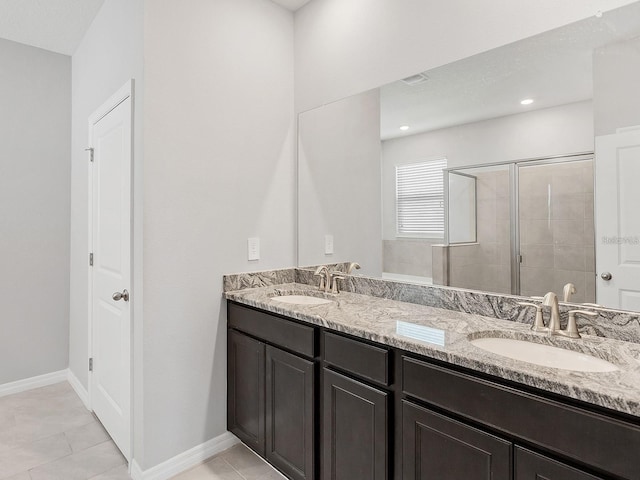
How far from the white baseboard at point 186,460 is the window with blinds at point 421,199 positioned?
163cm

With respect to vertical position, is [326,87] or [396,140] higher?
[326,87]

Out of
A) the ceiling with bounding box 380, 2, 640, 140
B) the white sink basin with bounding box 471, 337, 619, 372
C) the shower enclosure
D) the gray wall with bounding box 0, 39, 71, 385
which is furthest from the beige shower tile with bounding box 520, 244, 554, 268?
the gray wall with bounding box 0, 39, 71, 385

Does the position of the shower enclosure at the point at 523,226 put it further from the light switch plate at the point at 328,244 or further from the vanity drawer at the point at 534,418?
the light switch plate at the point at 328,244

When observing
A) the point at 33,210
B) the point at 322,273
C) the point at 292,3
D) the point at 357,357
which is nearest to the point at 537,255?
the point at 357,357

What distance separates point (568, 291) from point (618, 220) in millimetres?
309

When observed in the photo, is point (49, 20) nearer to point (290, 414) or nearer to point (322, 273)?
point (322, 273)

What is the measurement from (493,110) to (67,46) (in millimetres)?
3300

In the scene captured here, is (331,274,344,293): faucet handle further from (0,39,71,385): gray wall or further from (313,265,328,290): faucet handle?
(0,39,71,385): gray wall

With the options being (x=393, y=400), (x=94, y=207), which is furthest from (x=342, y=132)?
(x=94, y=207)

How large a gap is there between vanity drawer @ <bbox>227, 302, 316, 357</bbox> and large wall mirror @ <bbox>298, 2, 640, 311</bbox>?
2.10 ft

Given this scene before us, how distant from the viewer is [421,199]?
6.55ft

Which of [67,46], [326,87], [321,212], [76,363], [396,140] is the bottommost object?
[76,363]

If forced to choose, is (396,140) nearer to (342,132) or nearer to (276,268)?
(342,132)

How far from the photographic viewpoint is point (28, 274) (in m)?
3.13
